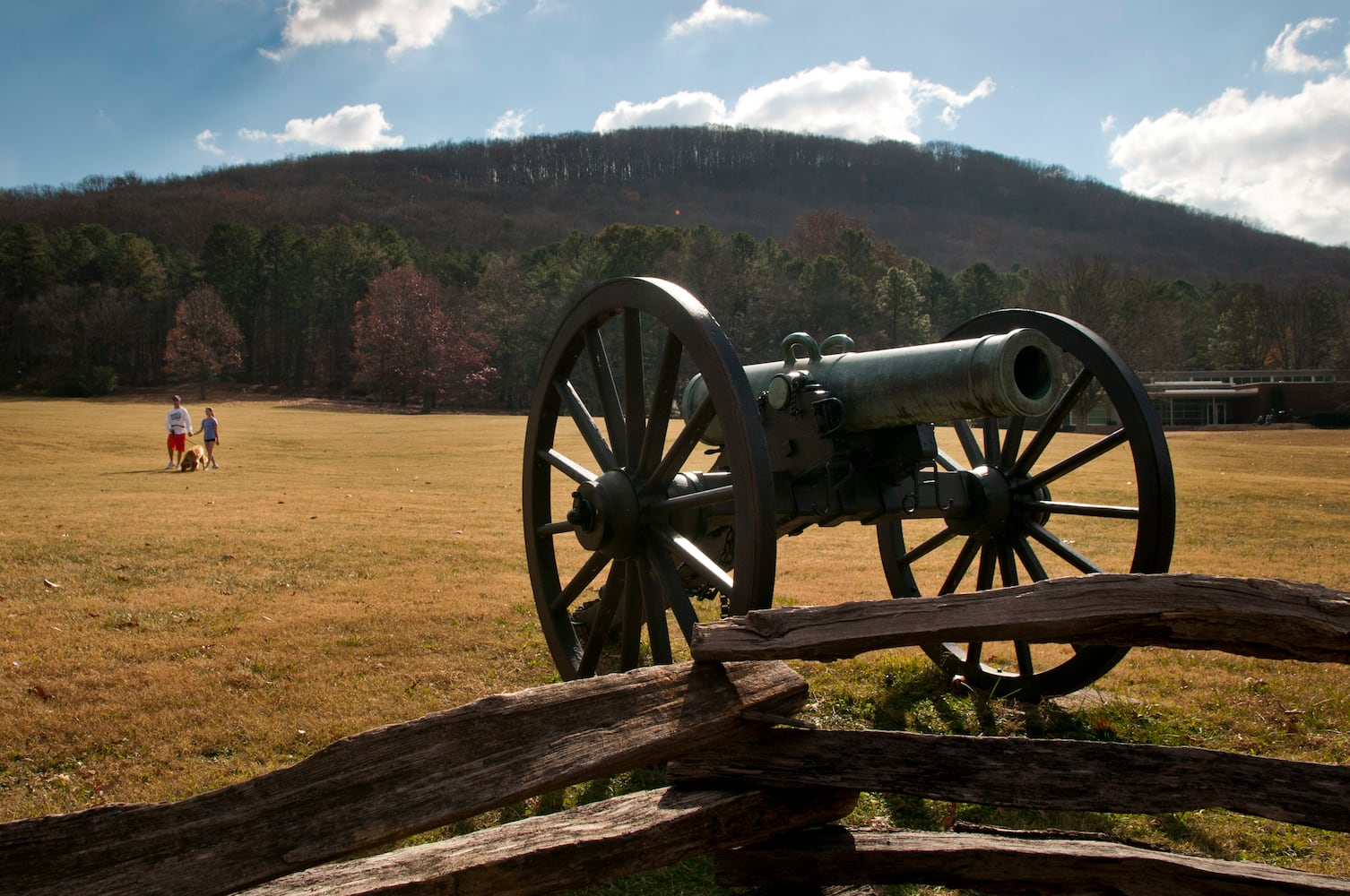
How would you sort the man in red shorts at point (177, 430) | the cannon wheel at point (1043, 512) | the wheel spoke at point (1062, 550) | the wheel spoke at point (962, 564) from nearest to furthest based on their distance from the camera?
the cannon wheel at point (1043, 512), the wheel spoke at point (1062, 550), the wheel spoke at point (962, 564), the man in red shorts at point (177, 430)

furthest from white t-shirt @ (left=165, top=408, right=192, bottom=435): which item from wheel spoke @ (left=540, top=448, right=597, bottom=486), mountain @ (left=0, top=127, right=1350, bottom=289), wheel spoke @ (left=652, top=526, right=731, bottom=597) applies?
mountain @ (left=0, top=127, right=1350, bottom=289)

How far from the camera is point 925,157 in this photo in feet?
581

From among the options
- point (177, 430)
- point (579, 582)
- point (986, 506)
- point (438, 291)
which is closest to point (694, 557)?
point (579, 582)

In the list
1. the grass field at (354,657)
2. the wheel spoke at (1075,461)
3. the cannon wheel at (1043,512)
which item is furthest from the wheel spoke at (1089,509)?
the grass field at (354,657)

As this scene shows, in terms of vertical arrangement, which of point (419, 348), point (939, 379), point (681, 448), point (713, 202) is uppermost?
point (713, 202)

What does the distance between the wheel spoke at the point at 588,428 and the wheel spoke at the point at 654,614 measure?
52 centimetres

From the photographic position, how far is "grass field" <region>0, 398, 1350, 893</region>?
4547mm

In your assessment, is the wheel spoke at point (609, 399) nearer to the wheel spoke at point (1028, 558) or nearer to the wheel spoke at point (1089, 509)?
the wheel spoke at point (1028, 558)

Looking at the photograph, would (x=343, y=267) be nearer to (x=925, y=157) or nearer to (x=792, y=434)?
(x=792, y=434)

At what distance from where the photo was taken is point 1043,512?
533 centimetres

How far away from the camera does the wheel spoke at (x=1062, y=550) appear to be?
16.0ft

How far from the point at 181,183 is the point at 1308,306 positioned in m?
130

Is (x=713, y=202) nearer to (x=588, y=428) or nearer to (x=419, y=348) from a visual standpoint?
(x=419, y=348)

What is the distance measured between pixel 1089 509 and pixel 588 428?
2.51 metres
